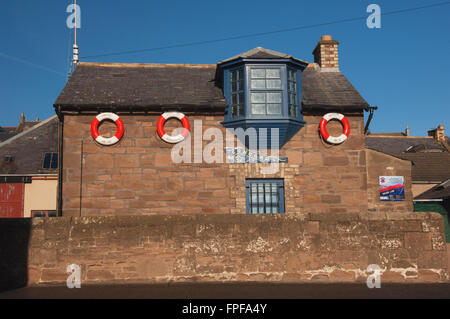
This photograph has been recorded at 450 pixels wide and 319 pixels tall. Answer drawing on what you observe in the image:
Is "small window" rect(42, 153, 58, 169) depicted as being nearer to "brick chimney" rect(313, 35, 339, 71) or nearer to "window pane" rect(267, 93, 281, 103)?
"window pane" rect(267, 93, 281, 103)

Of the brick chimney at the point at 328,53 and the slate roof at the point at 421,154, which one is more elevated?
the brick chimney at the point at 328,53

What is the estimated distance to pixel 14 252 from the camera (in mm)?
8242

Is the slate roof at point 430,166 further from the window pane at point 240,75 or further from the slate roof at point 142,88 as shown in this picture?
the slate roof at point 142,88

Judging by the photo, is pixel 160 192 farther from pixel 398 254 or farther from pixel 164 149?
pixel 398 254

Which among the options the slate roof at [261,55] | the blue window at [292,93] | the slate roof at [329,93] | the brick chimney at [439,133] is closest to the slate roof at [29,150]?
the slate roof at [261,55]

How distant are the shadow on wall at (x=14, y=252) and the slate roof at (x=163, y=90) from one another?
5.34 metres

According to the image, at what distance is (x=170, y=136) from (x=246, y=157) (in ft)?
8.43

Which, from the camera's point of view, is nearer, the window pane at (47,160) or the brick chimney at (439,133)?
the window pane at (47,160)

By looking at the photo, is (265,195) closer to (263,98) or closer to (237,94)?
(263,98)

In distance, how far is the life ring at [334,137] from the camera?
1319cm

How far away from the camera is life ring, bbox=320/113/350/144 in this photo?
13188mm

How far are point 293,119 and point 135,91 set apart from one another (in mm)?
5505

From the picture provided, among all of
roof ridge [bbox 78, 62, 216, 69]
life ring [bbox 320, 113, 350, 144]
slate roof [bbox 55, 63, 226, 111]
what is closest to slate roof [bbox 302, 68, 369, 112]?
life ring [bbox 320, 113, 350, 144]

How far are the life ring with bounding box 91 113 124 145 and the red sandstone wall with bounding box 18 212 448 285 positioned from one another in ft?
15.2
